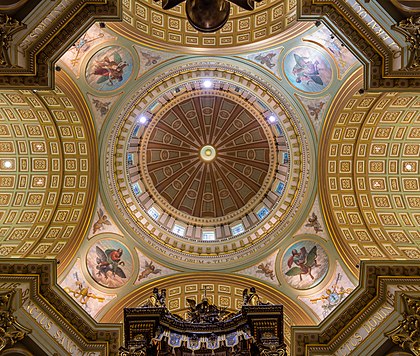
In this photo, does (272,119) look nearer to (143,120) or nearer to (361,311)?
(143,120)

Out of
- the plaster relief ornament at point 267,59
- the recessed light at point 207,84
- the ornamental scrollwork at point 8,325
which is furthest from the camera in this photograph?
the recessed light at point 207,84

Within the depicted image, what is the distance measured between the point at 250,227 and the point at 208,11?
13718mm

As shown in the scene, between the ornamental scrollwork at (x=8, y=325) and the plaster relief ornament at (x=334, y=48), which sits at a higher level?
the plaster relief ornament at (x=334, y=48)

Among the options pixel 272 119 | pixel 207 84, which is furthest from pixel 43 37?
pixel 272 119

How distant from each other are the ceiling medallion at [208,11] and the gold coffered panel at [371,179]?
8.66 metres

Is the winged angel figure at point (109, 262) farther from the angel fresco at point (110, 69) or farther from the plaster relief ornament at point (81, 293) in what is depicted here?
the angel fresco at point (110, 69)

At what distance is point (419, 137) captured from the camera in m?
18.3

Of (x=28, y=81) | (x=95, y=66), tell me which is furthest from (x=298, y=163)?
(x=28, y=81)

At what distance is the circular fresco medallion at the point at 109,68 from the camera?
1816 cm

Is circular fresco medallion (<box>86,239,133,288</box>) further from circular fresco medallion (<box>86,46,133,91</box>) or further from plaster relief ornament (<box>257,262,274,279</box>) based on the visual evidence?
circular fresco medallion (<box>86,46,133,91</box>)

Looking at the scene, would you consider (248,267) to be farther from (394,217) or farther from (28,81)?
(28,81)

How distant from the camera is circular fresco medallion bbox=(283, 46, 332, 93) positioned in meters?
18.0

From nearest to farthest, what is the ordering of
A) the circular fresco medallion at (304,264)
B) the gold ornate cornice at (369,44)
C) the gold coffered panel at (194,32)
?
the gold ornate cornice at (369,44) < the gold coffered panel at (194,32) < the circular fresco medallion at (304,264)

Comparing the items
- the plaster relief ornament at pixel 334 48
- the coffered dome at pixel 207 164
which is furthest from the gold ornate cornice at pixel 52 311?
the plaster relief ornament at pixel 334 48
